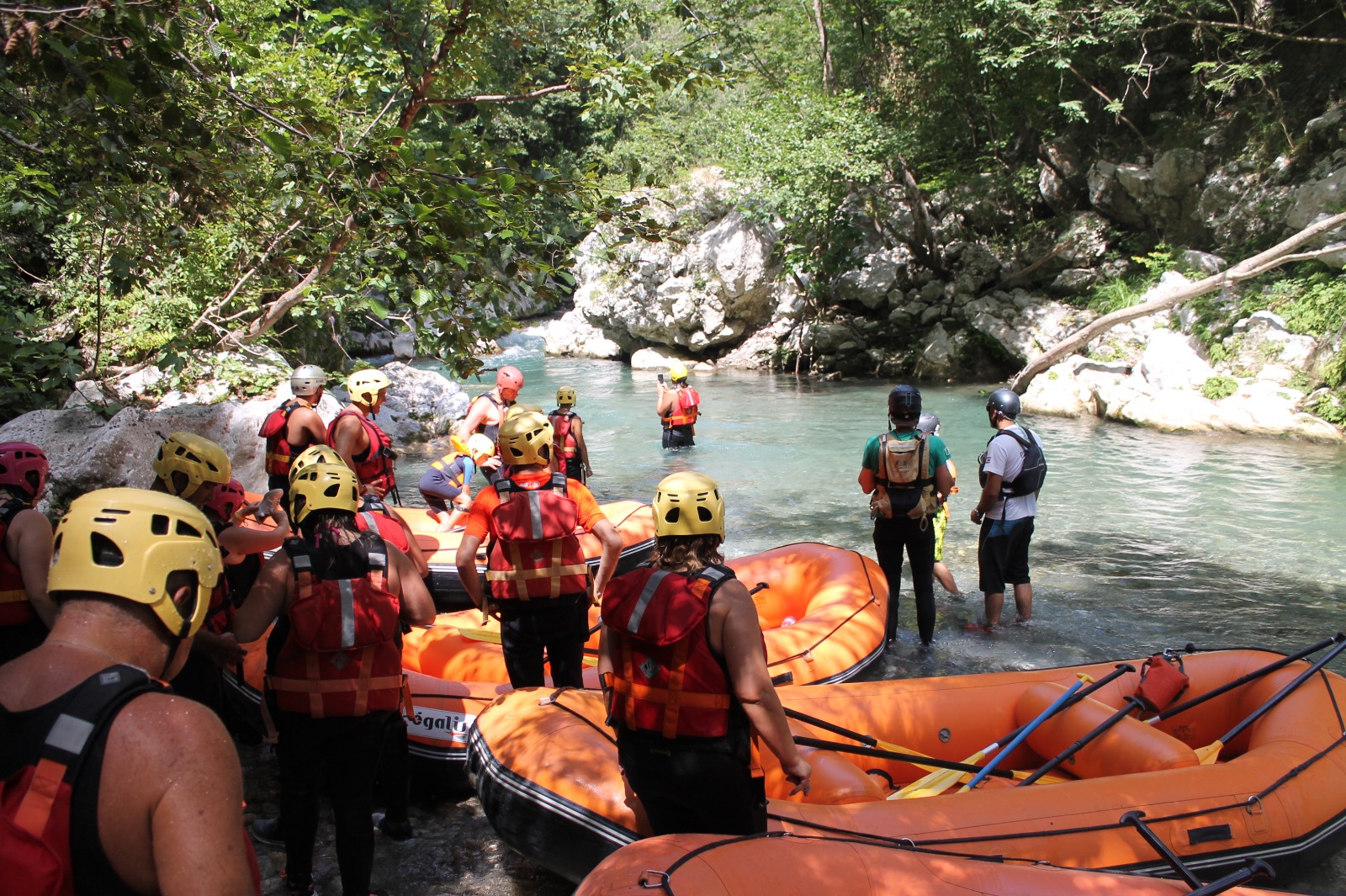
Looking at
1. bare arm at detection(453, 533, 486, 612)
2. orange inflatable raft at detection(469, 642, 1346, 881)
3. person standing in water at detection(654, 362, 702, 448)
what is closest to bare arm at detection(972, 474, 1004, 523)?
orange inflatable raft at detection(469, 642, 1346, 881)

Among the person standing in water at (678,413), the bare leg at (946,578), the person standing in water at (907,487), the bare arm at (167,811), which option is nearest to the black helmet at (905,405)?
the person standing in water at (907,487)

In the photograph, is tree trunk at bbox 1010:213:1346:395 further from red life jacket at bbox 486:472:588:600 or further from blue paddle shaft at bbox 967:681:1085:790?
red life jacket at bbox 486:472:588:600

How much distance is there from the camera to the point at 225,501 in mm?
3479

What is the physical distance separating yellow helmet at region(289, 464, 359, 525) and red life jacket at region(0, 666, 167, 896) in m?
1.38

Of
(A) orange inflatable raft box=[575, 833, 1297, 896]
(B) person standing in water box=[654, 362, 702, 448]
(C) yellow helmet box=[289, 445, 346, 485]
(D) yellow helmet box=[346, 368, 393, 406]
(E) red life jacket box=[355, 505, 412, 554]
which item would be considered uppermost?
(D) yellow helmet box=[346, 368, 393, 406]

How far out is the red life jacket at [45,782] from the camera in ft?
3.80

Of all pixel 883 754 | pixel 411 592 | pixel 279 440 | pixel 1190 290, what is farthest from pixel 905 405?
pixel 1190 290

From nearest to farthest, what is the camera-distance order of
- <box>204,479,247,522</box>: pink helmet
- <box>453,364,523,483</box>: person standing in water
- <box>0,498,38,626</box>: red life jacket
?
<box>0,498,38,626</box>: red life jacket → <box>204,479,247,522</box>: pink helmet → <box>453,364,523,483</box>: person standing in water

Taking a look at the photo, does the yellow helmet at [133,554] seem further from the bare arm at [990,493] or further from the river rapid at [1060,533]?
the bare arm at [990,493]

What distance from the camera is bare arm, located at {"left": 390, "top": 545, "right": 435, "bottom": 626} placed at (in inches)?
106

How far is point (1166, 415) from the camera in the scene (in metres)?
13.6

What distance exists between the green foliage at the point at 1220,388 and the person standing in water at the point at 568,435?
1060 centimetres

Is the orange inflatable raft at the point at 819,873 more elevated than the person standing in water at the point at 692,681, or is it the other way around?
the person standing in water at the point at 692,681

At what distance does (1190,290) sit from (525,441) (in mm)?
13980
